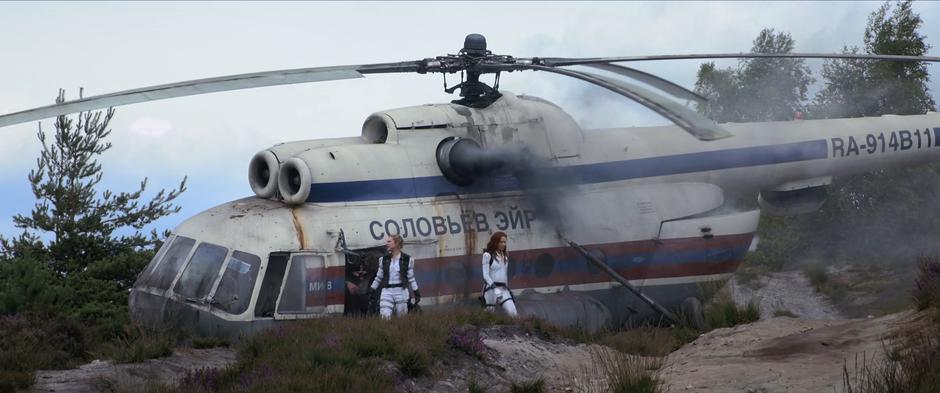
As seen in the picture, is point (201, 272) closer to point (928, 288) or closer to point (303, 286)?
point (303, 286)

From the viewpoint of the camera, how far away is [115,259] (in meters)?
21.8

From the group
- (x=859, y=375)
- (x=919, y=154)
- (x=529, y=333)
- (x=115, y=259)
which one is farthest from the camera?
(x=115, y=259)

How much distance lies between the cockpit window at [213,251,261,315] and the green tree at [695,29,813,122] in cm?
1834

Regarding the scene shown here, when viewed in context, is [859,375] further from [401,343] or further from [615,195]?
[615,195]

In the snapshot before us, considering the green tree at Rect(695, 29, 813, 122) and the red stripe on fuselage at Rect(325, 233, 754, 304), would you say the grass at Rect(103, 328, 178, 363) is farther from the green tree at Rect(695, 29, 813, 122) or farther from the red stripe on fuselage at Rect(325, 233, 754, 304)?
the green tree at Rect(695, 29, 813, 122)

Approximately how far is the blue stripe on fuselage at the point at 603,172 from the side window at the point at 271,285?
1.03 meters

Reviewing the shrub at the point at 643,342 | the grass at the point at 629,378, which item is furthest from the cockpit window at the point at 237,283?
the grass at the point at 629,378

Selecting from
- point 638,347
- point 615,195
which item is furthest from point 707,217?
point 638,347

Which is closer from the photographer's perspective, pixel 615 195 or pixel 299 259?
pixel 299 259

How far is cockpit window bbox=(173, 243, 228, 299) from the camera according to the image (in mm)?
13508

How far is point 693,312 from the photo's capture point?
16.6m

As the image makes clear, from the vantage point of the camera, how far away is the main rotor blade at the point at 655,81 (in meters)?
15.2

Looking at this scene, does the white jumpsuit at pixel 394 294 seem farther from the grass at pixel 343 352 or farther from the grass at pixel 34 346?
the grass at pixel 34 346

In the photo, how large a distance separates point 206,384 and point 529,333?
454cm
